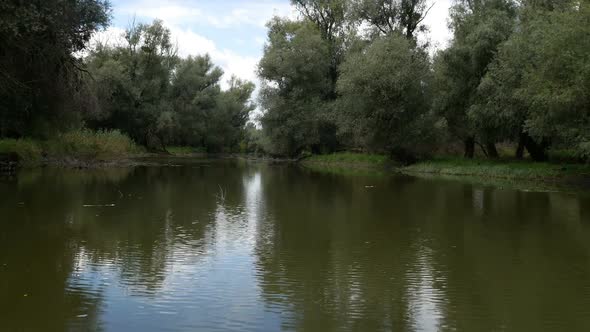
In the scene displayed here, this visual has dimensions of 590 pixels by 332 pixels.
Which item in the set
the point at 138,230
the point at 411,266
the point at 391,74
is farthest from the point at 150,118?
the point at 411,266

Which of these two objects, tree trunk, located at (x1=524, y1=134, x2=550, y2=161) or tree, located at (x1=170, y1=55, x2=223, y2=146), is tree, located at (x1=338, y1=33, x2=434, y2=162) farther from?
tree, located at (x1=170, y1=55, x2=223, y2=146)

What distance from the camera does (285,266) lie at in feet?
32.7

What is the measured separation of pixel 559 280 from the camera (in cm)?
934

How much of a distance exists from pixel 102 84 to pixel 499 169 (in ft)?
82.7

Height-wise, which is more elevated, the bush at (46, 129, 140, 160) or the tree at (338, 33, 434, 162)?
the tree at (338, 33, 434, 162)

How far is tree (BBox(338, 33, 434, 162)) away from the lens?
4175cm

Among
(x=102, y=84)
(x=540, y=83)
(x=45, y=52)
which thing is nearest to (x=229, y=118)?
(x=102, y=84)

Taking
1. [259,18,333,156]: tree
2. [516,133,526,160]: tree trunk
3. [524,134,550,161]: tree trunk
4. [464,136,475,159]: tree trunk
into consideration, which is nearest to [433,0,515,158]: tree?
[464,136,475,159]: tree trunk

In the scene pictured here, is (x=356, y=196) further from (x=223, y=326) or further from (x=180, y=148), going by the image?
(x=180, y=148)

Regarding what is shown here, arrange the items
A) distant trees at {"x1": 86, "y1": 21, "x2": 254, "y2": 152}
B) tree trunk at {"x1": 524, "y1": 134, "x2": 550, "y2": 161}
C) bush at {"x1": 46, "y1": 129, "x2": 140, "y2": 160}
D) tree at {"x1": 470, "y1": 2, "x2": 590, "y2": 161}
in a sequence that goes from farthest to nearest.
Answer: distant trees at {"x1": 86, "y1": 21, "x2": 254, "y2": 152}, tree trunk at {"x1": 524, "y1": 134, "x2": 550, "y2": 161}, bush at {"x1": 46, "y1": 129, "x2": 140, "y2": 160}, tree at {"x1": 470, "y1": 2, "x2": 590, "y2": 161}

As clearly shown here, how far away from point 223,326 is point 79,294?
8.31ft

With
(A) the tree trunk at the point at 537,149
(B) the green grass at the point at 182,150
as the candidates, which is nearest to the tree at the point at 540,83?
(A) the tree trunk at the point at 537,149

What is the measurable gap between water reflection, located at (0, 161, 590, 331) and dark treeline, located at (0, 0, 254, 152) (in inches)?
163

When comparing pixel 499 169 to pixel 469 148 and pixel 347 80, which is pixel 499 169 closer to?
pixel 469 148
